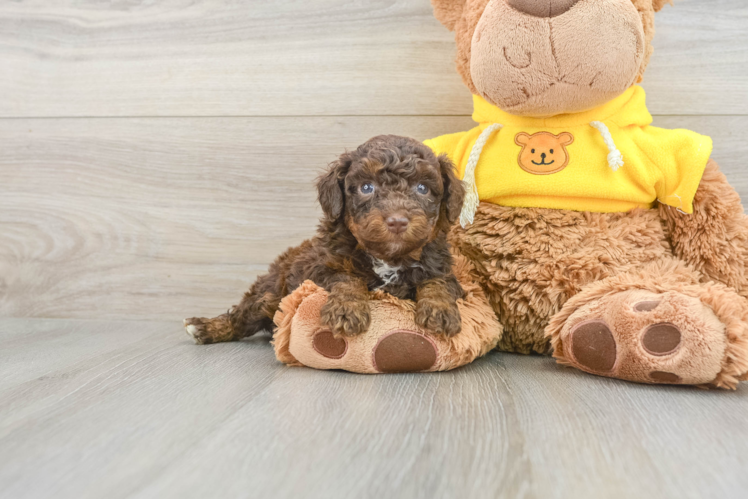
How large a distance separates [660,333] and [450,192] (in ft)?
1.97

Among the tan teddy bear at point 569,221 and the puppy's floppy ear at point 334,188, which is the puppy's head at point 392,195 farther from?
the tan teddy bear at point 569,221

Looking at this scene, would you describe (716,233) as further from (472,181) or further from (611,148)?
(472,181)

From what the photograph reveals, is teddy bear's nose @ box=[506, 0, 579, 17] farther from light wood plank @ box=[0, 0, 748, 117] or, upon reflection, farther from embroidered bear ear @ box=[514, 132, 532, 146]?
light wood plank @ box=[0, 0, 748, 117]

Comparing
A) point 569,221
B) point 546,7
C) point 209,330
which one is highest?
point 546,7

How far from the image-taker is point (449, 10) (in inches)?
67.4

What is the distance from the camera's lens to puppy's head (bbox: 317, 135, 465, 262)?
1347 mm

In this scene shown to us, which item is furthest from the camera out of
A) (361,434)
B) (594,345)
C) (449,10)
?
(449,10)

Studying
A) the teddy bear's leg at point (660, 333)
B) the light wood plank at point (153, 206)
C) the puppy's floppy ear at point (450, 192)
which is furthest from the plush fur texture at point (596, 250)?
the light wood plank at point (153, 206)

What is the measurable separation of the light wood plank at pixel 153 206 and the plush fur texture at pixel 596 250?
0.65 m

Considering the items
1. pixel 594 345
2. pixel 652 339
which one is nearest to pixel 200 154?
pixel 594 345

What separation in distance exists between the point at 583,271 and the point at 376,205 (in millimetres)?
623

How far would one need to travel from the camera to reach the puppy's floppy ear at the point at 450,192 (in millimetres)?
1481

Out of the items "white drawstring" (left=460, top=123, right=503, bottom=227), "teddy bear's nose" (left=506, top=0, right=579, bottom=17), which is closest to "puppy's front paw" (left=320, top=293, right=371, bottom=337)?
"white drawstring" (left=460, top=123, right=503, bottom=227)

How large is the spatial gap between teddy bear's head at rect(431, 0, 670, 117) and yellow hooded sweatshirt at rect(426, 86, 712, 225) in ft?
0.28
